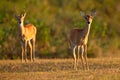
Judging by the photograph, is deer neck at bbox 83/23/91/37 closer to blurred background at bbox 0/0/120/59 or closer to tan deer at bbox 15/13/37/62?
tan deer at bbox 15/13/37/62

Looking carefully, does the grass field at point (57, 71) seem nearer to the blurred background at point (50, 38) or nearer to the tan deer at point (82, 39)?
the tan deer at point (82, 39)

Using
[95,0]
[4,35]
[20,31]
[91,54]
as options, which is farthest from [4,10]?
[95,0]

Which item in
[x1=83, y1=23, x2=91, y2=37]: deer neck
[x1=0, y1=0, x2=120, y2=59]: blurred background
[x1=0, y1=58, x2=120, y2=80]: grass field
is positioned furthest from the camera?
[x1=0, y1=0, x2=120, y2=59]: blurred background

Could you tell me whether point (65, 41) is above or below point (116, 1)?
below

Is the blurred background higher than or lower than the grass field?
higher

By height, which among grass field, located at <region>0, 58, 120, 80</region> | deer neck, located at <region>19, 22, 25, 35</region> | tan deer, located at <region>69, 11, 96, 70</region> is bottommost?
grass field, located at <region>0, 58, 120, 80</region>

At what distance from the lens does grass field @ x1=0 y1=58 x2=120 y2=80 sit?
1677 cm

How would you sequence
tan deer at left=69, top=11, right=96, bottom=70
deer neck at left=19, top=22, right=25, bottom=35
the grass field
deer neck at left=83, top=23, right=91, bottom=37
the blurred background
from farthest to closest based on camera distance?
the blurred background, deer neck at left=19, top=22, right=25, bottom=35, deer neck at left=83, top=23, right=91, bottom=37, tan deer at left=69, top=11, right=96, bottom=70, the grass field

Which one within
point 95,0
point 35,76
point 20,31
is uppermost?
point 95,0

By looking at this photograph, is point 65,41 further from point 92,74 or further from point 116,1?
point 116,1

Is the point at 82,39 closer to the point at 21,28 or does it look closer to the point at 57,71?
the point at 57,71

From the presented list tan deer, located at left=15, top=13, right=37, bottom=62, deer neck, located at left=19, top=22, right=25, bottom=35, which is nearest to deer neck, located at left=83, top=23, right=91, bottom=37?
tan deer, located at left=15, top=13, right=37, bottom=62

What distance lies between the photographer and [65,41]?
29.9 m

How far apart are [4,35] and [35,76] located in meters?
Result: 12.0
